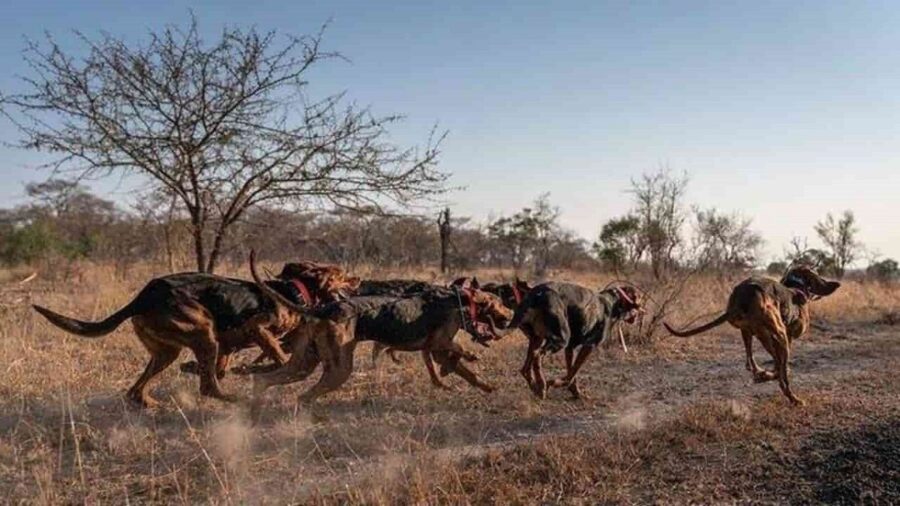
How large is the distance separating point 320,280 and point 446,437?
1.99 m

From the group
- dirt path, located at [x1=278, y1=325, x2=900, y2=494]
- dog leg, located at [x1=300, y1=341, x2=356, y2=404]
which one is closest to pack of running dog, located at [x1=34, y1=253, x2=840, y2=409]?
dog leg, located at [x1=300, y1=341, x2=356, y2=404]

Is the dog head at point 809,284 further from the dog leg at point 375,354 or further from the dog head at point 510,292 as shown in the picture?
the dog leg at point 375,354

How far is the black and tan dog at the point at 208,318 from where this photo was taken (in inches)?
260

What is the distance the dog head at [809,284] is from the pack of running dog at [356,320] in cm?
1

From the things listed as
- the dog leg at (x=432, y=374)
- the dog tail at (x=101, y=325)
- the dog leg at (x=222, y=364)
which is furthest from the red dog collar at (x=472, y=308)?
the dog tail at (x=101, y=325)

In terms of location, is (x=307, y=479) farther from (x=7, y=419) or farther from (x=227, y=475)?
(x=7, y=419)

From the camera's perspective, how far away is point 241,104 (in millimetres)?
9344

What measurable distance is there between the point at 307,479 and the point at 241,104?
5461 millimetres

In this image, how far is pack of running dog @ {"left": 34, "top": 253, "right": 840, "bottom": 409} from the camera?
21.8 ft

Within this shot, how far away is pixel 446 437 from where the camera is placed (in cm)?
637

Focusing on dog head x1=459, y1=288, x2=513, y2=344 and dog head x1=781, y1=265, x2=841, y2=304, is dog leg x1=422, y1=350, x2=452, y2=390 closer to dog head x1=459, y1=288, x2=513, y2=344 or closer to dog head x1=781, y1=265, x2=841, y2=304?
dog head x1=459, y1=288, x2=513, y2=344

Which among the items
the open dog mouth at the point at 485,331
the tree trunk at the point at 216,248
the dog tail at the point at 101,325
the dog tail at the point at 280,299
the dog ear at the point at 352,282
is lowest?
the open dog mouth at the point at 485,331

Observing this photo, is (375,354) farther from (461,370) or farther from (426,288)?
(461,370)

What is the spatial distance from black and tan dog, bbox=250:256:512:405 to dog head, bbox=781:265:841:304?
10.3ft
